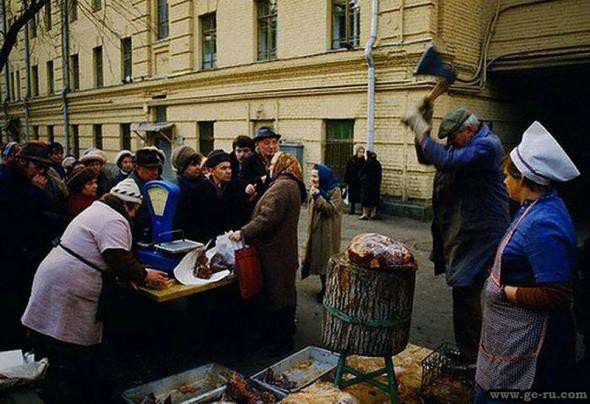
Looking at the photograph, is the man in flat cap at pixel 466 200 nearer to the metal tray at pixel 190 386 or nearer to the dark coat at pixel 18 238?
the metal tray at pixel 190 386

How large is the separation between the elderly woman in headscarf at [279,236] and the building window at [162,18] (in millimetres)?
15125

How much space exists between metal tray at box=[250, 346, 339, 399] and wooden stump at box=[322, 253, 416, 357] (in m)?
0.71

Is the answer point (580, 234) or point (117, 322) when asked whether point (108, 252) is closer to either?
point (117, 322)

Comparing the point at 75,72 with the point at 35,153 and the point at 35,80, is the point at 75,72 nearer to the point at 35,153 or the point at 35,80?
the point at 35,80

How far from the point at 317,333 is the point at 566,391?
9.54 feet

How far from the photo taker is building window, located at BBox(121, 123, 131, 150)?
790 inches

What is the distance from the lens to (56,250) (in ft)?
11.1

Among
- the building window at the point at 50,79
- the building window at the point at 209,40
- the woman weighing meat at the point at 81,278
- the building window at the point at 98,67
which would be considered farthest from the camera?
the building window at the point at 50,79

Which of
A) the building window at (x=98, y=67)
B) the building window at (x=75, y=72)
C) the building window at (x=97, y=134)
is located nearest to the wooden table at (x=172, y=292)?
the building window at (x=98, y=67)

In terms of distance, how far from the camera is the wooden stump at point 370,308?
3.11m

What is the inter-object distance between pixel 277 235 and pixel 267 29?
11185 millimetres

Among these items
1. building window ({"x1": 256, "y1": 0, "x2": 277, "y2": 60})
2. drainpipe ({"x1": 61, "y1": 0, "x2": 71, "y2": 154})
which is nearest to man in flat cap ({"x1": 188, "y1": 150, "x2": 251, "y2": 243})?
building window ({"x1": 256, "y1": 0, "x2": 277, "y2": 60})

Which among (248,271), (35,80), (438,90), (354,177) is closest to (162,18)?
(354,177)

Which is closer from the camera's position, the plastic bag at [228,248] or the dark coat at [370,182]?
the plastic bag at [228,248]
